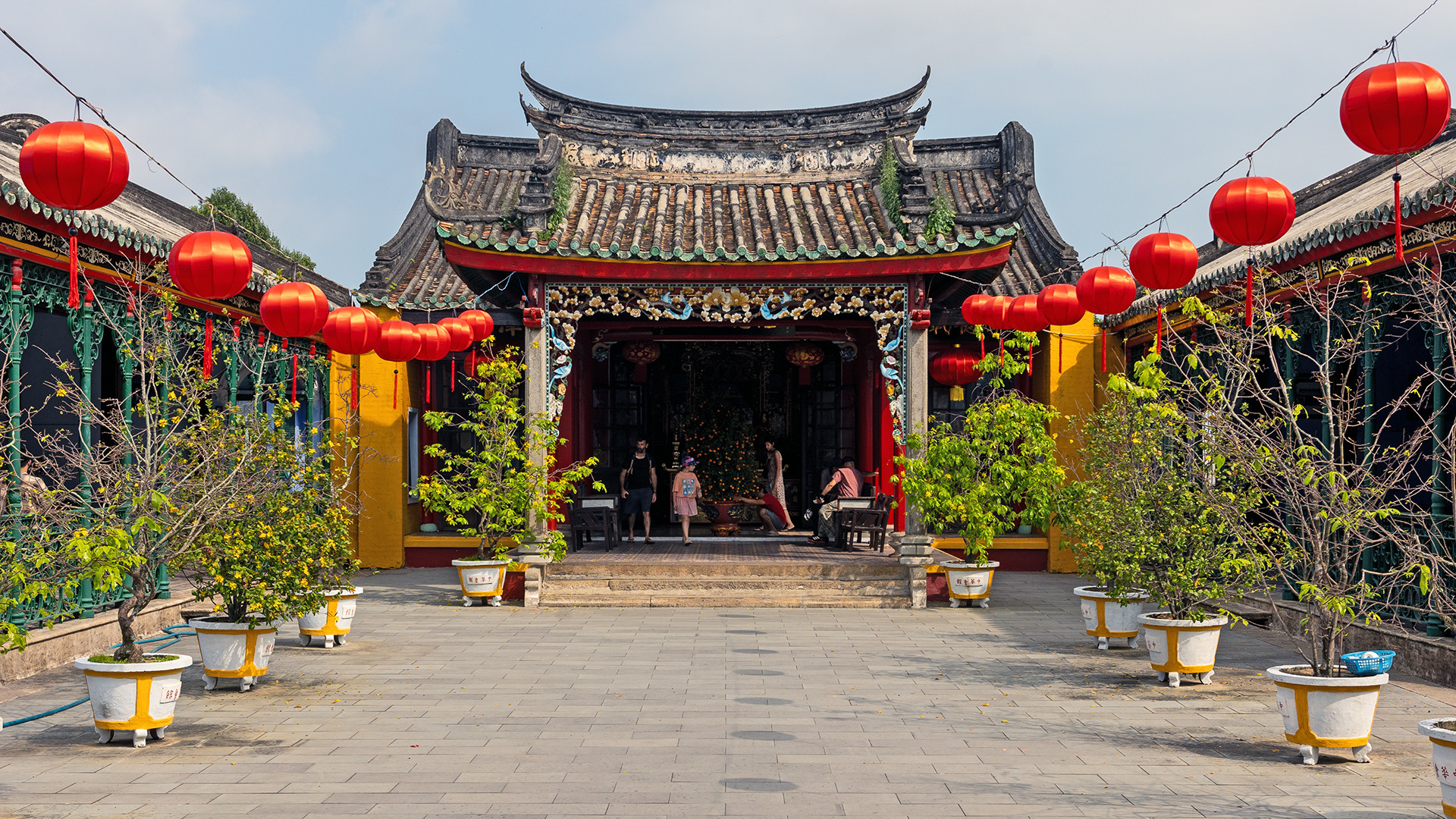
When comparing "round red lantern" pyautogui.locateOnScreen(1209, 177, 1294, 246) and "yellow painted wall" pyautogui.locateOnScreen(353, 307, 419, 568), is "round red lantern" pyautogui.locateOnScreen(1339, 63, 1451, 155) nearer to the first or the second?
"round red lantern" pyautogui.locateOnScreen(1209, 177, 1294, 246)

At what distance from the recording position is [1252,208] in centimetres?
608

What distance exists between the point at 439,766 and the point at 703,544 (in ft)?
24.7

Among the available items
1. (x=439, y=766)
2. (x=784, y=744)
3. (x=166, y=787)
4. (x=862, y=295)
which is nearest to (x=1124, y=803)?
(x=784, y=744)

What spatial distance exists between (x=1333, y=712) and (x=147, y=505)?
240 inches

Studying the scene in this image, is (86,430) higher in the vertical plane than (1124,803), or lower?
higher

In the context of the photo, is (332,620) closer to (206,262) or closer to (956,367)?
(206,262)

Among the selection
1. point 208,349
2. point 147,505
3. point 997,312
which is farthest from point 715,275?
point 147,505

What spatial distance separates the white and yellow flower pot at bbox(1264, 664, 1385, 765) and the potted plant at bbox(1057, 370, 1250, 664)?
131cm

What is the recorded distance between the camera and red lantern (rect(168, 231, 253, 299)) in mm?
6680

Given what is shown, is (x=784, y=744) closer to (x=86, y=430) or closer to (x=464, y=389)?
(x=86, y=430)

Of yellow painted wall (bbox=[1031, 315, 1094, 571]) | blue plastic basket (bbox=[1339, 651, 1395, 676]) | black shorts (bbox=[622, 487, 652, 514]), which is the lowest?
blue plastic basket (bbox=[1339, 651, 1395, 676])

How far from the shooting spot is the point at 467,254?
10102 mm

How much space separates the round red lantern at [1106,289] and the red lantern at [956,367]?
15.0ft

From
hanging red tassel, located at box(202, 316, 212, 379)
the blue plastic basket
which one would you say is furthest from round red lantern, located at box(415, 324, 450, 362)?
the blue plastic basket
